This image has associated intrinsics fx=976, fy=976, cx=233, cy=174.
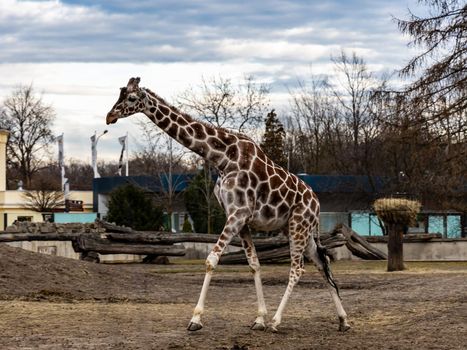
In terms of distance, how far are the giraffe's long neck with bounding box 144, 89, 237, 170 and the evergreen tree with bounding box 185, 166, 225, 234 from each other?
1178 inches

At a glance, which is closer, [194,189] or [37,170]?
[194,189]

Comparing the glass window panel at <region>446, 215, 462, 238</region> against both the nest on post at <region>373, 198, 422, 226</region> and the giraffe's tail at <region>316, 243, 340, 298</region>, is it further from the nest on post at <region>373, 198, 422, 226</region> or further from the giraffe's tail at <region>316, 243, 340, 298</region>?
the giraffe's tail at <region>316, 243, 340, 298</region>

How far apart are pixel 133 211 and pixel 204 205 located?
20.5 ft

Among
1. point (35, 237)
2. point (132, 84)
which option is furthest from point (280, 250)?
point (132, 84)

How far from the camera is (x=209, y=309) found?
15.6 m

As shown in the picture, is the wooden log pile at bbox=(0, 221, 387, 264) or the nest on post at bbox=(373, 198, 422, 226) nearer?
the nest on post at bbox=(373, 198, 422, 226)

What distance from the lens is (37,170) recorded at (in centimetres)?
8144

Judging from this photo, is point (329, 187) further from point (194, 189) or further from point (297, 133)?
point (297, 133)

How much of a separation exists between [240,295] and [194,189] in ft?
88.2

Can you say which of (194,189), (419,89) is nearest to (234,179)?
(419,89)

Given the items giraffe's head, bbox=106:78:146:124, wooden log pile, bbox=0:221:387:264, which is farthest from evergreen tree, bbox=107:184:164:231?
giraffe's head, bbox=106:78:146:124

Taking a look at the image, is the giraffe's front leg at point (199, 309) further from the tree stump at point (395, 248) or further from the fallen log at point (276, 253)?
the fallen log at point (276, 253)

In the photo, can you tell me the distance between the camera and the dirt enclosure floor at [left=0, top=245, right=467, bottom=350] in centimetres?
1134

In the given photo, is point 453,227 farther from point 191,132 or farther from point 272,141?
point 191,132
